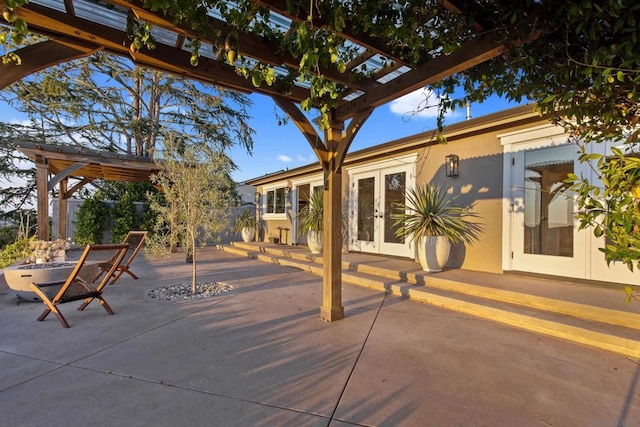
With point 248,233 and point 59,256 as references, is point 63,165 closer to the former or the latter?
point 59,256

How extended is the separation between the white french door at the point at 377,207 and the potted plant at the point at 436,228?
110 cm

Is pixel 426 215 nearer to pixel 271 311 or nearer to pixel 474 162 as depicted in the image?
pixel 474 162

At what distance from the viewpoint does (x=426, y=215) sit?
5625mm

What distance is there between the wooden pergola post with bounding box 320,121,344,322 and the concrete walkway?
246 mm

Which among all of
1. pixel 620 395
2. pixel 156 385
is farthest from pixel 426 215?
pixel 156 385

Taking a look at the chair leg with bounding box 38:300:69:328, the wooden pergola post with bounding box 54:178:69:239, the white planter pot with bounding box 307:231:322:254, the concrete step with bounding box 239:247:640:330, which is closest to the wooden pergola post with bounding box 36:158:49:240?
the wooden pergola post with bounding box 54:178:69:239

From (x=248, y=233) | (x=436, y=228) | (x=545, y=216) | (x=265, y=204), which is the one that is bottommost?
(x=248, y=233)

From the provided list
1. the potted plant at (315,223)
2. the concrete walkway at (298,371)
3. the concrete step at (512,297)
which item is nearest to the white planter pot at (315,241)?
the potted plant at (315,223)

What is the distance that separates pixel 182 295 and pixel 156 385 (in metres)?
2.82

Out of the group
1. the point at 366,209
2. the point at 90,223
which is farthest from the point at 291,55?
the point at 90,223

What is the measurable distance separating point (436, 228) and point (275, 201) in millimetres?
7467

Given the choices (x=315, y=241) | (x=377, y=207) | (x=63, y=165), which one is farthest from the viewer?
(x=63, y=165)

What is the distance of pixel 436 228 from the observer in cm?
555

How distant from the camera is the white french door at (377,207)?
23.1 ft
